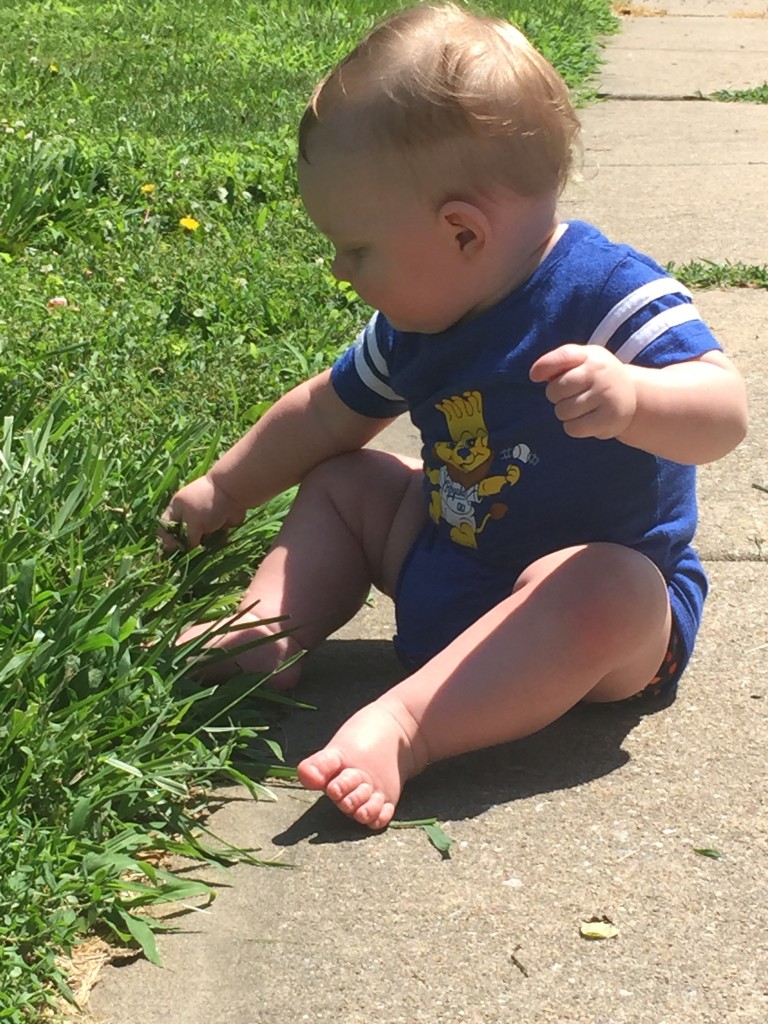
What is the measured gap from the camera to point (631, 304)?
7.14 ft

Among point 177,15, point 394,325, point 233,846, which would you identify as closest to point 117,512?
point 394,325

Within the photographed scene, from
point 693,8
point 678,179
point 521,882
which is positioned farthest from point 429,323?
point 693,8

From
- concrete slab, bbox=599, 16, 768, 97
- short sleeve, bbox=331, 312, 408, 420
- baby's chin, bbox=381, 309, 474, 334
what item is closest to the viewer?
baby's chin, bbox=381, 309, 474, 334

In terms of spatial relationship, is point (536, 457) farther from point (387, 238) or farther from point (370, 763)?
point (370, 763)

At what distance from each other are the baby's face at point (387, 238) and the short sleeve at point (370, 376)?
0.69 feet

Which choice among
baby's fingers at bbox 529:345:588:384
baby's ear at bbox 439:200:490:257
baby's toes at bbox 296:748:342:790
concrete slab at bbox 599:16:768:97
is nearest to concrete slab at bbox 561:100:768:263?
concrete slab at bbox 599:16:768:97

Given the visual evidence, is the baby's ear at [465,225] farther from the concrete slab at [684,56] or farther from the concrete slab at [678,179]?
the concrete slab at [684,56]

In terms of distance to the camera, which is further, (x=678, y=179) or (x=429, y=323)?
(x=678, y=179)

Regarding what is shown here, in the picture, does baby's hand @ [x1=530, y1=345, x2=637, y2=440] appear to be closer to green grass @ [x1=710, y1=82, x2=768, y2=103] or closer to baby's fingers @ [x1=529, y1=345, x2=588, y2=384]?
baby's fingers @ [x1=529, y1=345, x2=588, y2=384]

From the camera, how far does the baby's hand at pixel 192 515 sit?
264 cm

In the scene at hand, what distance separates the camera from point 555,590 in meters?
2.12

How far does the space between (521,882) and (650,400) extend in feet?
2.14

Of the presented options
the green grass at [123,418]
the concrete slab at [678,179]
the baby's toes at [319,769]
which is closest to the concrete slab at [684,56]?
the concrete slab at [678,179]

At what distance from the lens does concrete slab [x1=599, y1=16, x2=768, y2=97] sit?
7.56 m
